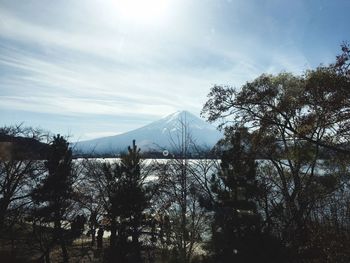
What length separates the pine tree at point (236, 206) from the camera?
69.2ft

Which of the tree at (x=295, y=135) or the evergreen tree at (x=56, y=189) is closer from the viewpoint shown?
the tree at (x=295, y=135)

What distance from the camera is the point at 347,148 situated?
12.4 meters

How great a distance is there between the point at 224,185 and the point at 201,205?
6.86 feet

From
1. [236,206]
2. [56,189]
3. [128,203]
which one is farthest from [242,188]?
[56,189]

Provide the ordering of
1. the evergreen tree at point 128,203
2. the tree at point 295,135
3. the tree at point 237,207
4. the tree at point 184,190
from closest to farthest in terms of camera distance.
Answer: the tree at point 295,135 → the tree at point 237,207 → the tree at point 184,190 → the evergreen tree at point 128,203

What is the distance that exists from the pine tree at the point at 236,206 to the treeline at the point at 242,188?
2.5 inches

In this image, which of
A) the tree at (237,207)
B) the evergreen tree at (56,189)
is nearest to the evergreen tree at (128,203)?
the evergreen tree at (56,189)

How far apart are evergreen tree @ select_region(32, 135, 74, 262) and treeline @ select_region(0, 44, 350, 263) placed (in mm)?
82

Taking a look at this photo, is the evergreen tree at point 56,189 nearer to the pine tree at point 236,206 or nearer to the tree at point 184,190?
the tree at point 184,190

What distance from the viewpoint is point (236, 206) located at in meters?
21.9

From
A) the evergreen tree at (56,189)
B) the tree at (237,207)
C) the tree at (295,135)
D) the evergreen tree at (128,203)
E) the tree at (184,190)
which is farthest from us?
the evergreen tree at (56,189)

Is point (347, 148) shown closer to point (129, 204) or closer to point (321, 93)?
point (321, 93)

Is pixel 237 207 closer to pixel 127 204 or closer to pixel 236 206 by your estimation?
pixel 236 206

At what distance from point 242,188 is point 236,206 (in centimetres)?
143
